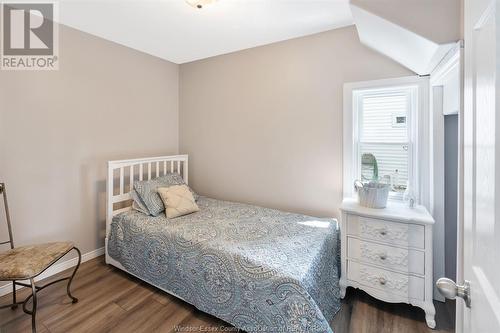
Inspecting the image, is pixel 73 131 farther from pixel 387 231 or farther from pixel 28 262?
pixel 387 231

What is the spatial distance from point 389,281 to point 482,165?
5.16ft

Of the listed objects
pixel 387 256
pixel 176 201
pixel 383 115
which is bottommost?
pixel 387 256

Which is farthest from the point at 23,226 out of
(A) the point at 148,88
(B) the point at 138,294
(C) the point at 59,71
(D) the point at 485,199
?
(D) the point at 485,199

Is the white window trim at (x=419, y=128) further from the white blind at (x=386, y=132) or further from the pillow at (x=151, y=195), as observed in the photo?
the pillow at (x=151, y=195)

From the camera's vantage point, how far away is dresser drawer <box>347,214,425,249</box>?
177 cm

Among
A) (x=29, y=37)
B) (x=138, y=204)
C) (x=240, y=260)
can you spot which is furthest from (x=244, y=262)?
(x=29, y=37)

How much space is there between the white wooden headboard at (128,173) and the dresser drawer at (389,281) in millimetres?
2287

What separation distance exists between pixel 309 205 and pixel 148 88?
246cm

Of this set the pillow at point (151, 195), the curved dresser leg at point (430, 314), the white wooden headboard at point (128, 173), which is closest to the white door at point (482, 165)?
the curved dresser leg at point (430, 314)

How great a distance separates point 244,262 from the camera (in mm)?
1624

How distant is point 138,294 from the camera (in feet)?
6.97

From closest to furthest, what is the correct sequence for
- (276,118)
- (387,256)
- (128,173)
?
1. (387,256)
2. (276,118)
3. (128,173)

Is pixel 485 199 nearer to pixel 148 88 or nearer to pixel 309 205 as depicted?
pixel 309 205

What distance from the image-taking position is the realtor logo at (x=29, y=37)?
2.11m
